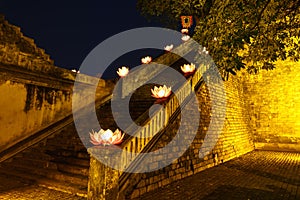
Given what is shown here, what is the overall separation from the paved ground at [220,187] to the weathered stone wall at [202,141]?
0.27 metres

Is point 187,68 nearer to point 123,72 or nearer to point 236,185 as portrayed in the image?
point 123,72

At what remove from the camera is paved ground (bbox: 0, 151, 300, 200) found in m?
5.70

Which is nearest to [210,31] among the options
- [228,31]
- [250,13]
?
[228,31]

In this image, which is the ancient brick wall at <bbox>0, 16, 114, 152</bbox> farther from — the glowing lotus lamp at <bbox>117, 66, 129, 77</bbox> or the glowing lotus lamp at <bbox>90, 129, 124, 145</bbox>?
the glowing lotus lamp at <bbox>90, 129, 124, 145</bbox>

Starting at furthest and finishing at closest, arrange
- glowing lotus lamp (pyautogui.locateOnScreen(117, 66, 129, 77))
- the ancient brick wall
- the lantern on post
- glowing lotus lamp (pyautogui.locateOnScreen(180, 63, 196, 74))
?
the lantern on post < glowing lotus lamp (pyautogui.locateOnScreen(117, 66, 129, 77)) < glowing lotus lamp (pyautogui.locateOnScreen(180, 63, 196, 74)) < the ancient brick wall

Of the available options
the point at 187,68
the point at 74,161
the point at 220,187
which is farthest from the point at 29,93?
the point at 220,187

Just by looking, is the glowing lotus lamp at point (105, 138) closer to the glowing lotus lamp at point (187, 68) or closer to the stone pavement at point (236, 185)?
the stone pavement at point (236, 185)

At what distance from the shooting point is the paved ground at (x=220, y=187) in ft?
18.7

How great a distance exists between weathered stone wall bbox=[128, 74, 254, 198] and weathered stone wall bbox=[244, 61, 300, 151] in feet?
3.78

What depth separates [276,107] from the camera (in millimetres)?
16281

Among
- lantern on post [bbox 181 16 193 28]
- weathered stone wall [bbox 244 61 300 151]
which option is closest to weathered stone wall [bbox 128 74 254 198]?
weathered stone wall [bbox 244 61 300 151]

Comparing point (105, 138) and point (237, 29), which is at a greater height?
point (237, 29)

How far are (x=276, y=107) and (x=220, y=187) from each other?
1198 centimetres

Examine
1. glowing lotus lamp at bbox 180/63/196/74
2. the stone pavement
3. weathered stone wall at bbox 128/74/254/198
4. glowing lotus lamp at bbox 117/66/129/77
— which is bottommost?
the stone pavement
